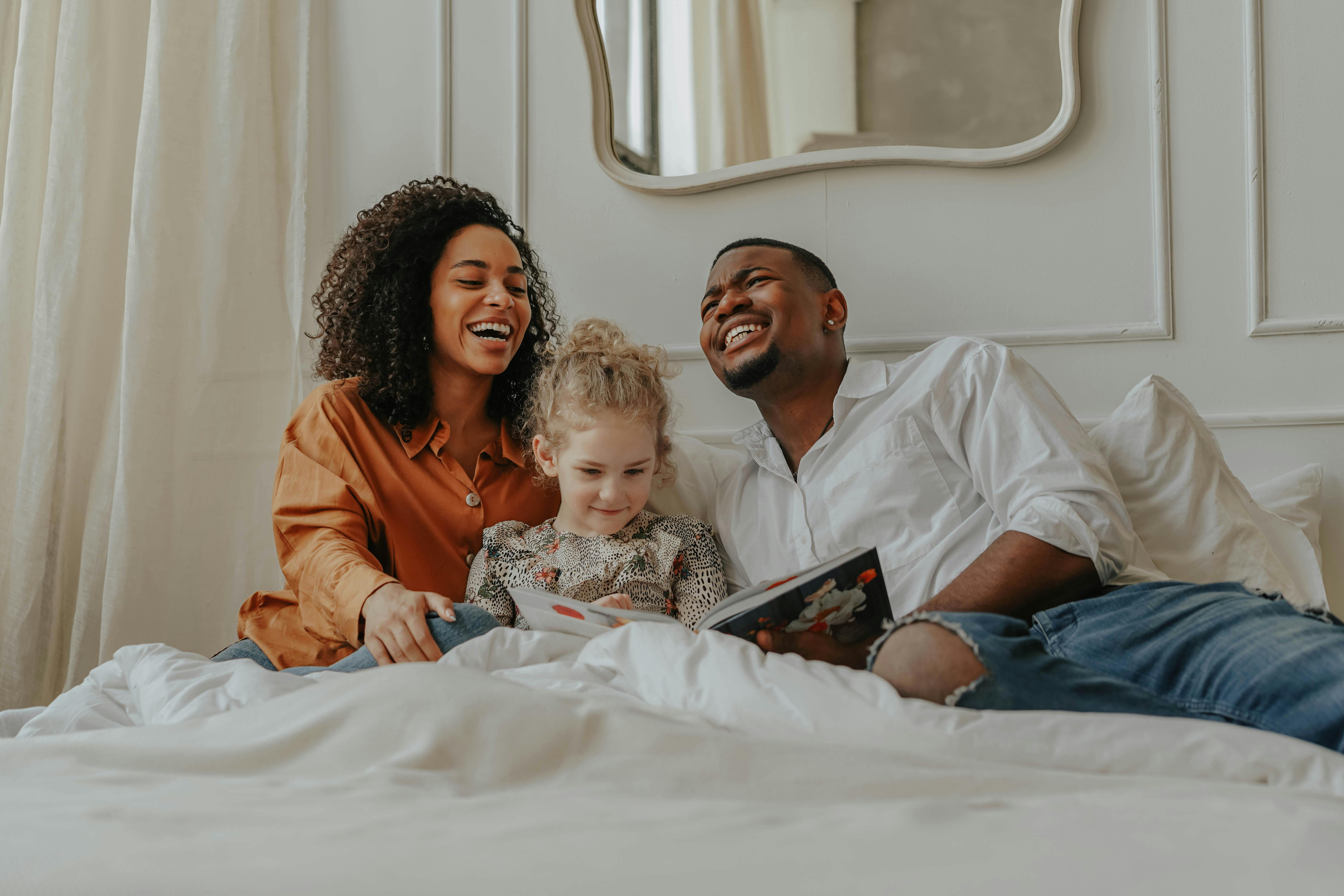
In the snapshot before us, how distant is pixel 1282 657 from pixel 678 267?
1.43 m

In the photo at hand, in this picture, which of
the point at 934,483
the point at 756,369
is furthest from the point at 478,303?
the point at 934,483

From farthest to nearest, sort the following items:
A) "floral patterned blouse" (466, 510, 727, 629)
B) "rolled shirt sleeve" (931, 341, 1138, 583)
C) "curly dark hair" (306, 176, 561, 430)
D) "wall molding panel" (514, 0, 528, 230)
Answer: "wall molding panel" (514, 0, 528, 230), "curly dark hair" (306, 176, 561, 430), "floral patterned blouse" (466, 510, 727, 629), "rolled shirt sleeve" (931, 341, 1138, 583)

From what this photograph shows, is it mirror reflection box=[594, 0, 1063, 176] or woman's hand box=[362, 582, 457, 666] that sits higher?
mirror reflection box=[594, 0, 1063, 176]

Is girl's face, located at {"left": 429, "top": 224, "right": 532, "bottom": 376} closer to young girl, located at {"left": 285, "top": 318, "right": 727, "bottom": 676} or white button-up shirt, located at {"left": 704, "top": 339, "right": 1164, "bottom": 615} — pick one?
young girl, located at {"left": 285, "top": 318, "right": 727, "bottom": 676}

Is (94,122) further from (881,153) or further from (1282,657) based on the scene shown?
(1282,657)

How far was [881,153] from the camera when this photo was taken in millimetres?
1912

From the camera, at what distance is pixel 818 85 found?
6.44ft

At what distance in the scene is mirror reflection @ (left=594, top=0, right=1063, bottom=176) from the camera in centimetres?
185

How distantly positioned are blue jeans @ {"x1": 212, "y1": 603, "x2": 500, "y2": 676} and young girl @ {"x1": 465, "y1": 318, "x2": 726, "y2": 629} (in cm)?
15

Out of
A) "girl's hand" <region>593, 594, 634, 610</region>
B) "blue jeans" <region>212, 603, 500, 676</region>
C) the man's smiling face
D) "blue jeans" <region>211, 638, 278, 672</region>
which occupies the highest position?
the man's smiling face

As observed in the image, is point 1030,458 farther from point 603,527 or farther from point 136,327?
point 136,327

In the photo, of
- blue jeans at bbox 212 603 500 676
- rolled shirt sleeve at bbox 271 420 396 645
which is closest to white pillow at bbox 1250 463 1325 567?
blue jeans at bbox 212 603 500 676

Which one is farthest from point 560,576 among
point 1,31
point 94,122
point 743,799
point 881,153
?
point 1,31

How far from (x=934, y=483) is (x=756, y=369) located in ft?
1.20
